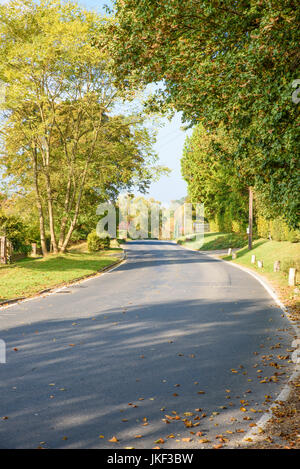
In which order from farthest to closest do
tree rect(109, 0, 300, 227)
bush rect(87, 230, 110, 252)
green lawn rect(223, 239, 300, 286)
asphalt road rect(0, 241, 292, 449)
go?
bush rect(87, 230, 110, 252), green lawn rect(223, 239, 300, 286), tree rect(109, 0, 300, 227), asphalt road rect(0, 241, 292, 449)

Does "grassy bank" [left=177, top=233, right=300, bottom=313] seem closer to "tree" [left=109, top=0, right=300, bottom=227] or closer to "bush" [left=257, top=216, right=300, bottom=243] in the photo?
"bush" [left=257, top=216, right=300, bottom=243]

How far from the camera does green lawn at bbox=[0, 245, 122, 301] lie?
52.2ft

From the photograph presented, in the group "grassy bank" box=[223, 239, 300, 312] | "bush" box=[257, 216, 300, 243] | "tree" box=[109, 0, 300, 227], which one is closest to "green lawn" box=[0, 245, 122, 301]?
"tree" box=[109, 0, 300, 227]

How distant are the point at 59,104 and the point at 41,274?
14.3 metres

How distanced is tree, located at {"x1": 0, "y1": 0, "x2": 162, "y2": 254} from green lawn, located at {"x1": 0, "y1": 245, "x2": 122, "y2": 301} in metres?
3.81

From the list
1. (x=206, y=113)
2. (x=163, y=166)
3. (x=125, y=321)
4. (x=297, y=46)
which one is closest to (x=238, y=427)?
(x=125, y=321)

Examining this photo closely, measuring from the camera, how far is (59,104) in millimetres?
30297

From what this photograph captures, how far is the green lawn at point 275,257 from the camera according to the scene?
21.1 m

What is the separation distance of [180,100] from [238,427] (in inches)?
352

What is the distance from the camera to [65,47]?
2433 cm

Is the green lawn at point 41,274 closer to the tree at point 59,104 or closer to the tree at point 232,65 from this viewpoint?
the tree at point 59,104

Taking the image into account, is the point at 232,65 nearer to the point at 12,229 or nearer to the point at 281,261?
the point at 281,261

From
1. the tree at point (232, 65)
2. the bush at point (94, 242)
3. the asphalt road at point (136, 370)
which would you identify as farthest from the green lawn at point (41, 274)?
the bush at point (94, 242)
